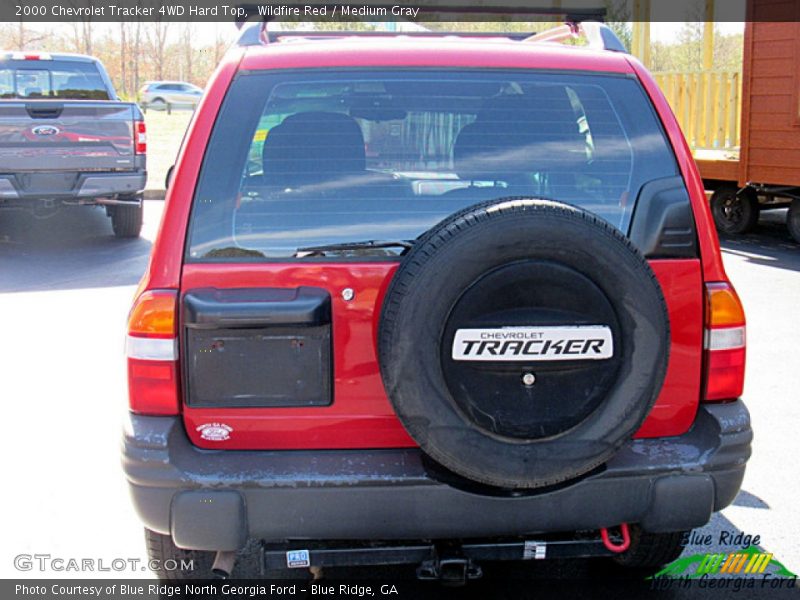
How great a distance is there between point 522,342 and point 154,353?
1073mm

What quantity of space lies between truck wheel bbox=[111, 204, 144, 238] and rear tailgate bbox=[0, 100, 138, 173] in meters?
1.04

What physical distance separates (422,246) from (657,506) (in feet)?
3.42

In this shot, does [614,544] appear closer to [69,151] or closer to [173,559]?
[173,559]

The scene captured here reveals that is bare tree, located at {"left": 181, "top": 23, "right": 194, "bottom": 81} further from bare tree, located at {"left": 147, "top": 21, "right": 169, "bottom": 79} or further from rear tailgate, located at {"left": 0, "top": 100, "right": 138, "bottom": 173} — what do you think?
rear tailgate, located at {"left": 0, "top": 100, "right": 138, "bottom": 173}

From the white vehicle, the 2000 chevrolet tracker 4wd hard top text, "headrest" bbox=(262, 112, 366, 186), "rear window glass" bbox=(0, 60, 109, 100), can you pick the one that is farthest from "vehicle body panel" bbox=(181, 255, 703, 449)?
the white vehicle

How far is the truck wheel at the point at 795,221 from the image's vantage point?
11812 mm

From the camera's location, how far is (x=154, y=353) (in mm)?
2982

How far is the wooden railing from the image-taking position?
13516 millimetres

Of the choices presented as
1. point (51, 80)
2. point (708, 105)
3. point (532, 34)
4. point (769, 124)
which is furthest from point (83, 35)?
point (532, 34)

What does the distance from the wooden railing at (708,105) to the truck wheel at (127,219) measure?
7.51 m

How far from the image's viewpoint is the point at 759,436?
17.5ft

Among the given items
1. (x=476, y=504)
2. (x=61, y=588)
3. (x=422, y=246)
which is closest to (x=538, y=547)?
(x=476, y=504)

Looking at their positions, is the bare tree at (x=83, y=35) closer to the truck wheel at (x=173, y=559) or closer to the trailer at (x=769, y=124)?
the trailer at (x=769, y=124)

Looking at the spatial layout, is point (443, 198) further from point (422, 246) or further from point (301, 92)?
point (301, 92)
